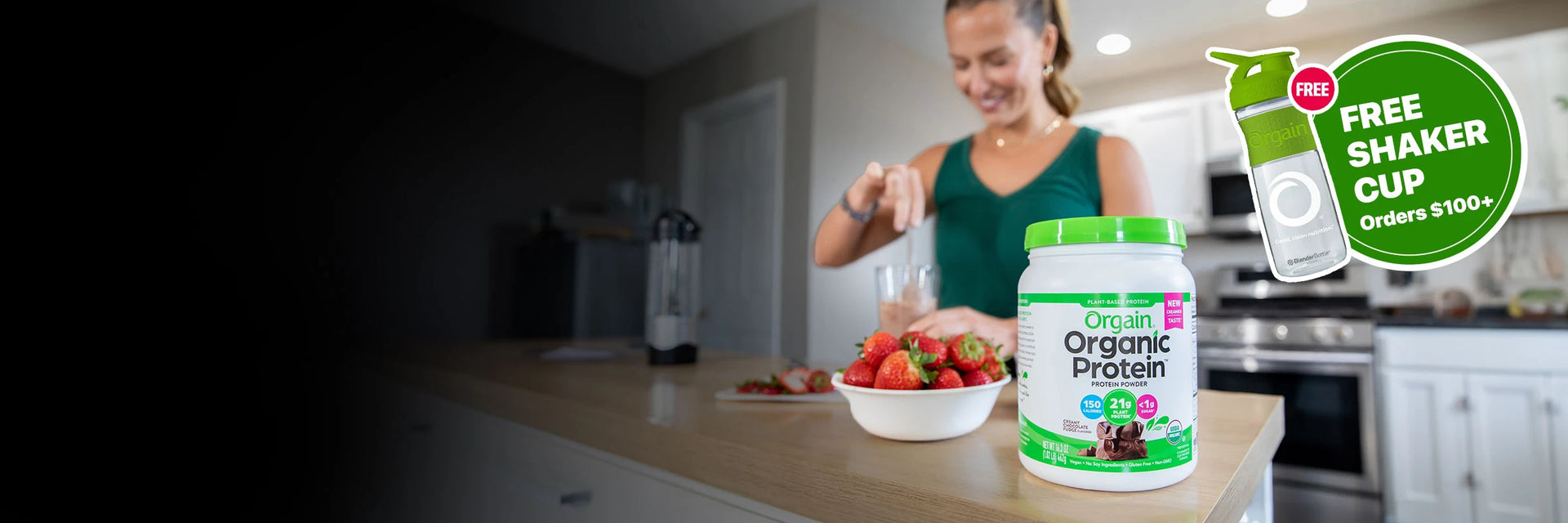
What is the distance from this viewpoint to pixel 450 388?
0.86 meters

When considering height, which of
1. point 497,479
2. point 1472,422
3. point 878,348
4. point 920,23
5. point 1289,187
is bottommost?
point 497,479

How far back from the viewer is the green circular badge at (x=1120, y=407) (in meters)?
0.32

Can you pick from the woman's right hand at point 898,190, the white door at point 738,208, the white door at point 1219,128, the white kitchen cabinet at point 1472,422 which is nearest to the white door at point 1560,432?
the white kitchen cabinet at point 1472,422

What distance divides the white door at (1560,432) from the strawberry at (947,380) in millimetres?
535

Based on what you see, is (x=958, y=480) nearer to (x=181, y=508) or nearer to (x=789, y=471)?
(x=789, y=471)

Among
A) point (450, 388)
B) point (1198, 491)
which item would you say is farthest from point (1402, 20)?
point (450, 388)

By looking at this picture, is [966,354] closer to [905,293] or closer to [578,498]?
[905,293]

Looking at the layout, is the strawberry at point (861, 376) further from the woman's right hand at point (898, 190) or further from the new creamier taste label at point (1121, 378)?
the woman's right hand at point (898, 190)

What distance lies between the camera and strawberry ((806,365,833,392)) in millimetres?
681

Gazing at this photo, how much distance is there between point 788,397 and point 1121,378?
14.9 inches

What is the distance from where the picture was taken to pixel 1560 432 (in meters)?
0.67

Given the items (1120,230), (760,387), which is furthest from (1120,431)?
(760,387)

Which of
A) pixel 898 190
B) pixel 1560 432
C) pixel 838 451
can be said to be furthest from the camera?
pixel 898 190

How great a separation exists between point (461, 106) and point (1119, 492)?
4.15 ft
